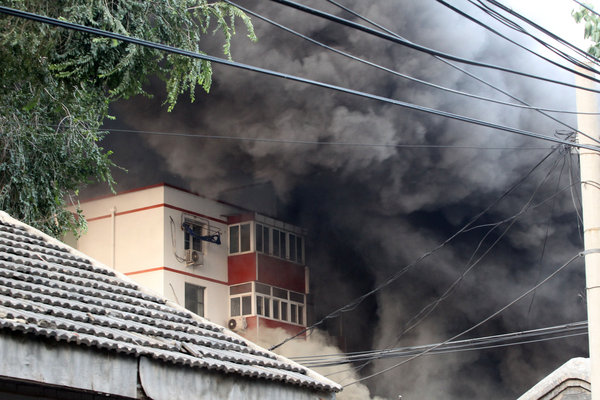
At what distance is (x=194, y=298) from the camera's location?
3192cm

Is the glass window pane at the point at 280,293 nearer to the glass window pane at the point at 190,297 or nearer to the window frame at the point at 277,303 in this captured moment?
the window frame at the point at 277,303

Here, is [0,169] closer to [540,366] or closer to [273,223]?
→ [273,223]

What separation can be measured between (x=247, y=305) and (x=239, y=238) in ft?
9.28

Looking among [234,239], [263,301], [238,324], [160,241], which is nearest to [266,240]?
[234,239]

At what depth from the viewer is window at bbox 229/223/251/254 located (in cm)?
3344

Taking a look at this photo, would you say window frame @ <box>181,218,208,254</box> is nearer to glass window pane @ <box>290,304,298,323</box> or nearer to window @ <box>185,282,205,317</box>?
window @ <box>185,282,205,317</box>

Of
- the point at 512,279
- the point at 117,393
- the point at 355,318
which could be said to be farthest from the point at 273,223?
the point at 117,393

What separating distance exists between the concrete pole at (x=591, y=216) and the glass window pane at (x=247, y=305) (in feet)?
78.5

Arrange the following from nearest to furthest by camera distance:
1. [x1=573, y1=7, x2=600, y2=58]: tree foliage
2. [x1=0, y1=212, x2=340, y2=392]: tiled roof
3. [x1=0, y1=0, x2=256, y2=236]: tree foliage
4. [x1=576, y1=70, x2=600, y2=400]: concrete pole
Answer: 1. [x1=0, y1=212, x2=340, y2=392]: tiled roof
2. [x1=576, y1=70, x2=600, y2=400]: concrete pole
3. [x1=0, y1=0, x2=256, y2=236]: tree foliage
4. [x1=573, y1=7, x2=600, y2=58]: tree foliage

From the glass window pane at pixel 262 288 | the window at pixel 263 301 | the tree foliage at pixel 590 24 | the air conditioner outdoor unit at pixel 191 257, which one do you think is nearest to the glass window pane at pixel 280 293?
the window at pixel 263 301

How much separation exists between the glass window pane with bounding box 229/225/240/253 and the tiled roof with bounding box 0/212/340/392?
79.6 feet

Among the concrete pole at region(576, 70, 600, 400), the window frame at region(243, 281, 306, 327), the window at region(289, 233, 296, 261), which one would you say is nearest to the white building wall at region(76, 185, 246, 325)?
the window frame at region(243, 281, 306, 327)

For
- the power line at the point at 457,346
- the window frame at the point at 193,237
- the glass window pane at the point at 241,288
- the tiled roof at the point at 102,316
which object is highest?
the window frame at the point at 193,237

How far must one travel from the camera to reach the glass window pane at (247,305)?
32.5m
